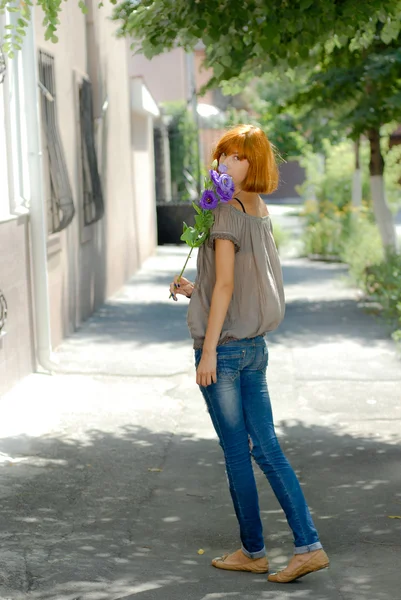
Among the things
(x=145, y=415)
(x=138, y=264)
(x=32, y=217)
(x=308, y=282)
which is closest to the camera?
(x=145, y=415)

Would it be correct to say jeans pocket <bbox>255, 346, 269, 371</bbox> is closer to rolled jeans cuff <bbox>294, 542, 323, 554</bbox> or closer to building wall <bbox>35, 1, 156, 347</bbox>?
rolled jeans cuff <bbox>294, 542, 323, 554</bbox>

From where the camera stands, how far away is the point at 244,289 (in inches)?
166

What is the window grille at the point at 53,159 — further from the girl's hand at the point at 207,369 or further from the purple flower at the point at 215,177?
the girl's hand at the point at 207,369

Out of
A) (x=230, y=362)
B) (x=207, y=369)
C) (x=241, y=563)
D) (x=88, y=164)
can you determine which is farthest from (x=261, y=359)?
(x=88, y=164)

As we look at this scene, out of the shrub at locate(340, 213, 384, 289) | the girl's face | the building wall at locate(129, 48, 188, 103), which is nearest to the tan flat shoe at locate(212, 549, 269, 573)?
the girl's face

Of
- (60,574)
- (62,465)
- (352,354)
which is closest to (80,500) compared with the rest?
(62,465)

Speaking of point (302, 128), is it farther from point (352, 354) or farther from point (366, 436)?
point (366, 436)

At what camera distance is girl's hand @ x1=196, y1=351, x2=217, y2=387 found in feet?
13.4

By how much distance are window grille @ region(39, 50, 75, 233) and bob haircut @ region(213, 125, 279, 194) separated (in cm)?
605

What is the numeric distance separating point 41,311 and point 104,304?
4.60 metres

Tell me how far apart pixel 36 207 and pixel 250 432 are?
5128 millimetres

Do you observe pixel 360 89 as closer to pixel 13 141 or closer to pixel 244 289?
pixel 13 141

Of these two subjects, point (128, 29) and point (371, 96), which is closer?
point (128, 29)

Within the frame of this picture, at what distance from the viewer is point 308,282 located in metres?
16.1
